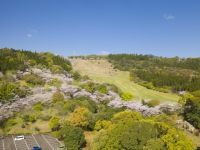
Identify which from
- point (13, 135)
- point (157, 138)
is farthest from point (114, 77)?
point (157, 138)

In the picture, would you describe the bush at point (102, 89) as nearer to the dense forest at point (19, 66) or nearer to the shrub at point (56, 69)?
the dense forest at point (19, 66)

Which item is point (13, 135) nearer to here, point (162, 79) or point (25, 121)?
point (25, 121)

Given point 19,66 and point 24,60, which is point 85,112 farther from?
point 24,60

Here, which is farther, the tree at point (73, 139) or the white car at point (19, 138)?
the white car at point (19, 138)

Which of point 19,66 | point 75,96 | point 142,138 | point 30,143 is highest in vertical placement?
point 19,66

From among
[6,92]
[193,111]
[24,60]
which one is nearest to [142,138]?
[193,111]

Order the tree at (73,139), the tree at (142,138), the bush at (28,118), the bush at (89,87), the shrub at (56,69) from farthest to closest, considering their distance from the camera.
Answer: the shrub at (56,69)
the bush at (89,87)
the bush at (28,118)
the tree at (73,139)
the tree at (142,138)

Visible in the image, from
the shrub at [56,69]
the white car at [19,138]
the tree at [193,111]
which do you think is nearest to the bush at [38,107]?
the white car at [19,138]
